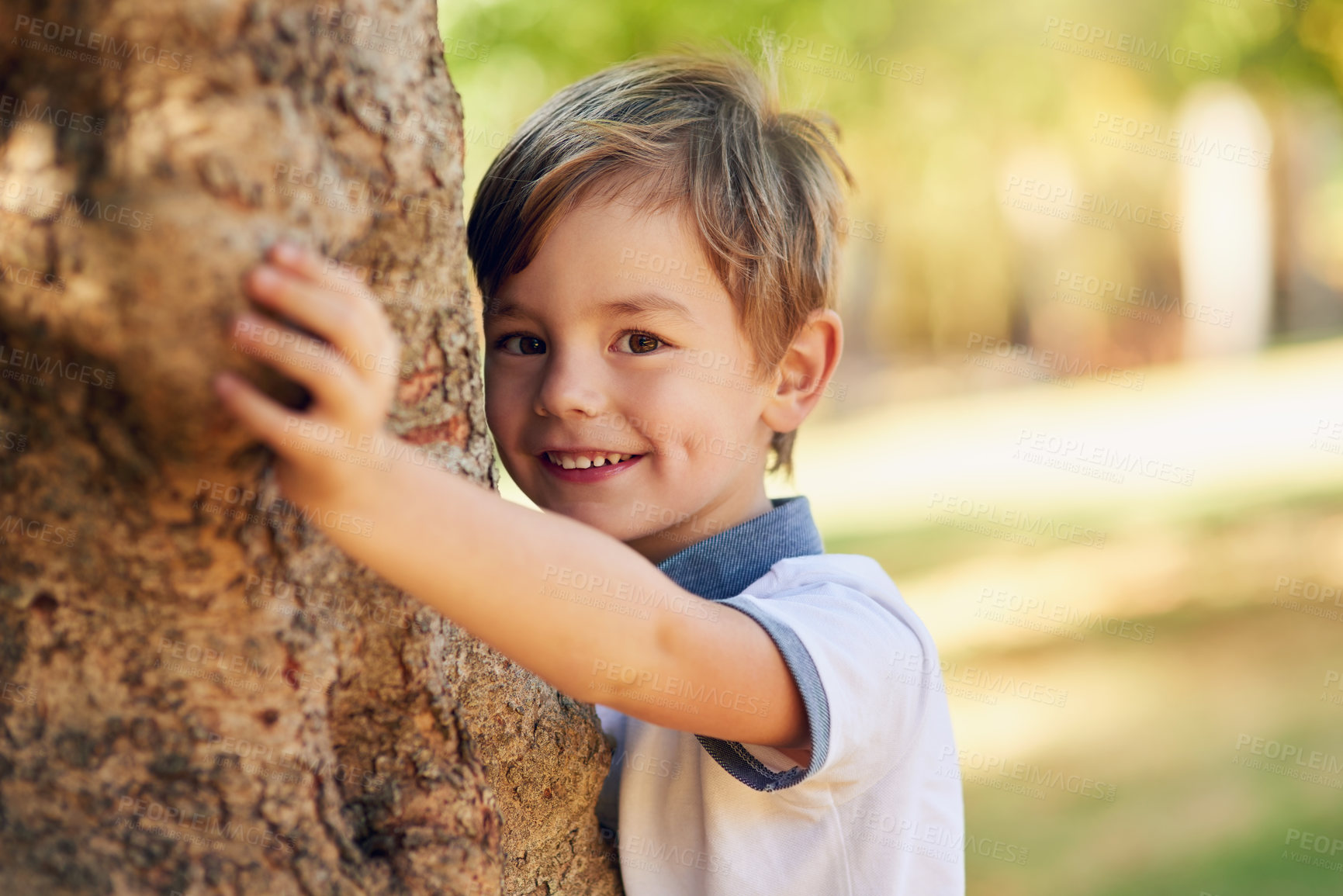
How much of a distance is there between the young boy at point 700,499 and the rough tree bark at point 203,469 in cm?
28

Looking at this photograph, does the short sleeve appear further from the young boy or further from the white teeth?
the white teeth

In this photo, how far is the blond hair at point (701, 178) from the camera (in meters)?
2.07

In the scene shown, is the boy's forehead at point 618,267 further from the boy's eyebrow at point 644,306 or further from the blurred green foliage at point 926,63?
Answer: the blurred green foliage at point 926,63

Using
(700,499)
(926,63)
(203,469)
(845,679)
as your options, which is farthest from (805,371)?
(926,63)

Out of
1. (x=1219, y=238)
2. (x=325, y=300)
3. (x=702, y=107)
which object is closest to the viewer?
(x=325, y=300)

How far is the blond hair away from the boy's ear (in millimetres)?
29

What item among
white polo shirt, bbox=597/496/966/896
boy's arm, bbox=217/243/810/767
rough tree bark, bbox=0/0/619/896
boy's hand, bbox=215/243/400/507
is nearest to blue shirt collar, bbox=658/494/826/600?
white polo shirt, bbox=597/496/966/896

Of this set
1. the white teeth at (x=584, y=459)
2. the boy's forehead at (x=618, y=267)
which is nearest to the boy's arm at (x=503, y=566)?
the white teeth at (x=584, y=459)

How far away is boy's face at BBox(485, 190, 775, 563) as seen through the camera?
199 cm

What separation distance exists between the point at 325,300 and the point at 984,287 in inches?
882

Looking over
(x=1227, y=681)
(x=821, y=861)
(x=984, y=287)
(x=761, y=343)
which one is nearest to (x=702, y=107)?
(x=761, y=343)

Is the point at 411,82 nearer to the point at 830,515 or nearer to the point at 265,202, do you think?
the point at 265,202

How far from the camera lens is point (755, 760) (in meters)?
1.72

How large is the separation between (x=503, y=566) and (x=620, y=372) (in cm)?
79
